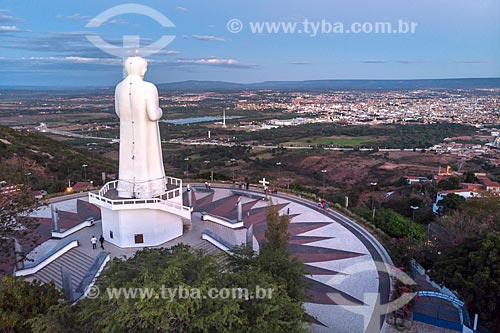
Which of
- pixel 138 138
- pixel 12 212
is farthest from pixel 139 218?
pixel 12 212

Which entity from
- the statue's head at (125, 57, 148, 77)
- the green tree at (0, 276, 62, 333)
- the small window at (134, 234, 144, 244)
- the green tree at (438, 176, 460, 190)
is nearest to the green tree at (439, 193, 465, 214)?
the green tree at (438, 176, 460, 190)

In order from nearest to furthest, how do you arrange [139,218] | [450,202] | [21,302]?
[21,302] < [139,218] < [450,202]

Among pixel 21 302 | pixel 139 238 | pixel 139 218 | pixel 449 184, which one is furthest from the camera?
pixel 449 184

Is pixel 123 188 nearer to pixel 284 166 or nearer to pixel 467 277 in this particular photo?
pixel 467 277

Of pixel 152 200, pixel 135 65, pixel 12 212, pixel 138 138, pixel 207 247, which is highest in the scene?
pixel 135 65

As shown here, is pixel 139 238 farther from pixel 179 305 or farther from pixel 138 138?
pixel 179 305

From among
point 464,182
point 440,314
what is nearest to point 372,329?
point 440,314
